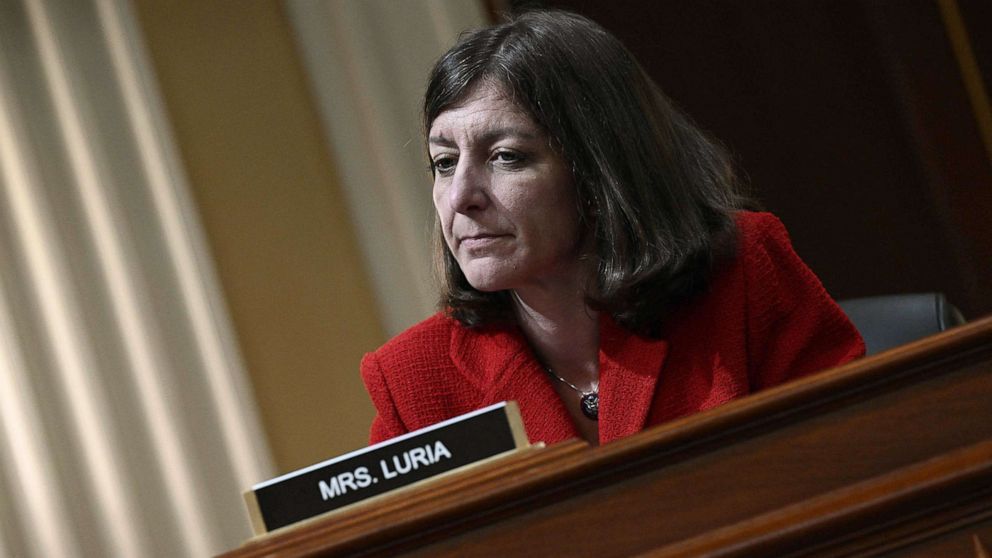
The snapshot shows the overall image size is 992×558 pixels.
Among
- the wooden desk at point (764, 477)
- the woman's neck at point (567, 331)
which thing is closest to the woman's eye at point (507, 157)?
the woman's neck at point (567, 331)

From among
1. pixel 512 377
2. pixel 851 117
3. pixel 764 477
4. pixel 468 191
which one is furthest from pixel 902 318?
pixel 851 117

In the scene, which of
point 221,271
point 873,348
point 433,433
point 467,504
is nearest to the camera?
point 467,504

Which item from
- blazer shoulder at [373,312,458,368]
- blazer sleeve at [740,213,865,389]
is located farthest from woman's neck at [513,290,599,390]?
blazer sleeve at [740,213,865,389]

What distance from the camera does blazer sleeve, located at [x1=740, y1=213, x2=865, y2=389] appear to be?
1.62 metres

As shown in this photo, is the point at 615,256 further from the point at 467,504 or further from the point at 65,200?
the point at 65,200

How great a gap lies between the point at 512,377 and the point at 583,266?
21 cm

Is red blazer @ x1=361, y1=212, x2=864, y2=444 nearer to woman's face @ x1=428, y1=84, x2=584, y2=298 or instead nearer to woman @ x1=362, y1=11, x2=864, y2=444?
woman @ x1=362, y1=11, x2=864, y2=444

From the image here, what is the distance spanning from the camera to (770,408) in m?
0.88

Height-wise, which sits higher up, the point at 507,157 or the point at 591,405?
the point at 507,157

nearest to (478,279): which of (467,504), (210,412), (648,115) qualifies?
(648,115)

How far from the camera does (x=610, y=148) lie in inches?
65.9

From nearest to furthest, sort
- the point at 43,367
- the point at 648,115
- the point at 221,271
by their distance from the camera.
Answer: the point at 648,115 → the point at 43,367 → the point at 221,271

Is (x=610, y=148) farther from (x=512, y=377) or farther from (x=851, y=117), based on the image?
(x=851, y=117)

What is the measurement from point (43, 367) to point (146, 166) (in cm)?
73
